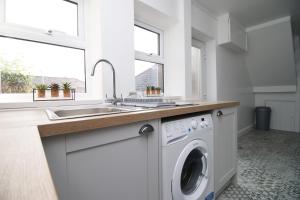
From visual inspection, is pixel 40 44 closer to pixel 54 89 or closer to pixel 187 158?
pixel 54 89

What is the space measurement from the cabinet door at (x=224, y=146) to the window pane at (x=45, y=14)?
5.06ft

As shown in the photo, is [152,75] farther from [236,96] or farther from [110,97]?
[236,96]

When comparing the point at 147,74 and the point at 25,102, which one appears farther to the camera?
the point at 147,74

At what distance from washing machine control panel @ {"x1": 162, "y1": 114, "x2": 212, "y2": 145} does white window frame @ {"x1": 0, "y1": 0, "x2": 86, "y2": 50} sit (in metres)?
1.19

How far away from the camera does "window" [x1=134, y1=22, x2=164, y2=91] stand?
2.21 meters

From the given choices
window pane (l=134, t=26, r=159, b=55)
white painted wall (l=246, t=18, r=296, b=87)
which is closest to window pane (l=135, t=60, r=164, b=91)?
window pane (l=134, t=26, r=159, b=55)

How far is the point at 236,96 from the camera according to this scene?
12.1 ft

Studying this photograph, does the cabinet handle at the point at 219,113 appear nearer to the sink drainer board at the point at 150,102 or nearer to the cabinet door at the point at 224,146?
the cabinet door at the point at 224,146

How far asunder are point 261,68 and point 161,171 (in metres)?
4.00

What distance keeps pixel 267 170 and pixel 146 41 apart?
86.2 inches

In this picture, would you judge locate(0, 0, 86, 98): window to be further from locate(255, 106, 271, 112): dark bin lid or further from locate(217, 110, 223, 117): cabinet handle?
locate(255, 106, 271, 112): dark bin lid

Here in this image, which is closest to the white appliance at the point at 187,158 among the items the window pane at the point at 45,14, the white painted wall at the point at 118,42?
the white painted wall at the point at 118,42

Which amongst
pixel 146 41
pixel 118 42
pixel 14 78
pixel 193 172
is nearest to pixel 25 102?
pixel 14 78

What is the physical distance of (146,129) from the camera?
90 cm
